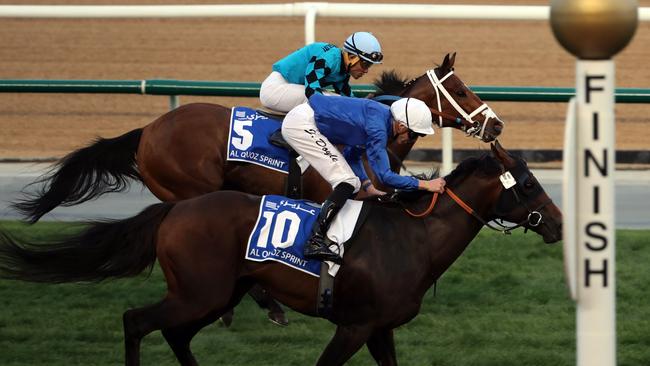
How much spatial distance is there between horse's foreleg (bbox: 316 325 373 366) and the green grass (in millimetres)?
1026

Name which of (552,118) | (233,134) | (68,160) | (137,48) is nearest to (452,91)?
(233,134)

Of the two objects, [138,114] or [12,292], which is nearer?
[12,292]

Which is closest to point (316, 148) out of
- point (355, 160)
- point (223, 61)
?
point (355, 160)

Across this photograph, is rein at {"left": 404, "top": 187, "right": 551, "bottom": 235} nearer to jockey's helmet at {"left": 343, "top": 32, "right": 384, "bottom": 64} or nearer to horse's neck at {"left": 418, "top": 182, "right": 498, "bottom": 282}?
horse's neck at {"left": 418, "top": 182, "right": 498, "bottom": 282}

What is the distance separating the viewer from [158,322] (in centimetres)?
605

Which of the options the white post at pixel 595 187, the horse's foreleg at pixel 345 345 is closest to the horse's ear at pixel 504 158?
the horse's foreleg at pixel 345 345

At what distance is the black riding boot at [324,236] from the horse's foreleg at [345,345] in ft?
1.01

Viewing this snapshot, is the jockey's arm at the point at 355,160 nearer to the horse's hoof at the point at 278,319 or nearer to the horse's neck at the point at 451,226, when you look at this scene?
the horse's neck at the point at 451,226

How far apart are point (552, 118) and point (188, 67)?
4.23m

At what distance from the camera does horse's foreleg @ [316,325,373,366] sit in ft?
19.4

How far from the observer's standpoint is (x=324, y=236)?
19.7 feet

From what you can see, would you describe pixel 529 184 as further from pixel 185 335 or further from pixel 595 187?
pixel 595 187

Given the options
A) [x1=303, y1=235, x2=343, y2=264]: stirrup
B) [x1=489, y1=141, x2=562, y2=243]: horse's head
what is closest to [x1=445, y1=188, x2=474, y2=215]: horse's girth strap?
[x1=489, y1=141, x2=562, y2=243]: horse's head

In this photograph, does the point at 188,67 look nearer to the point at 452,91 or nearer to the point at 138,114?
the point at 138,114
